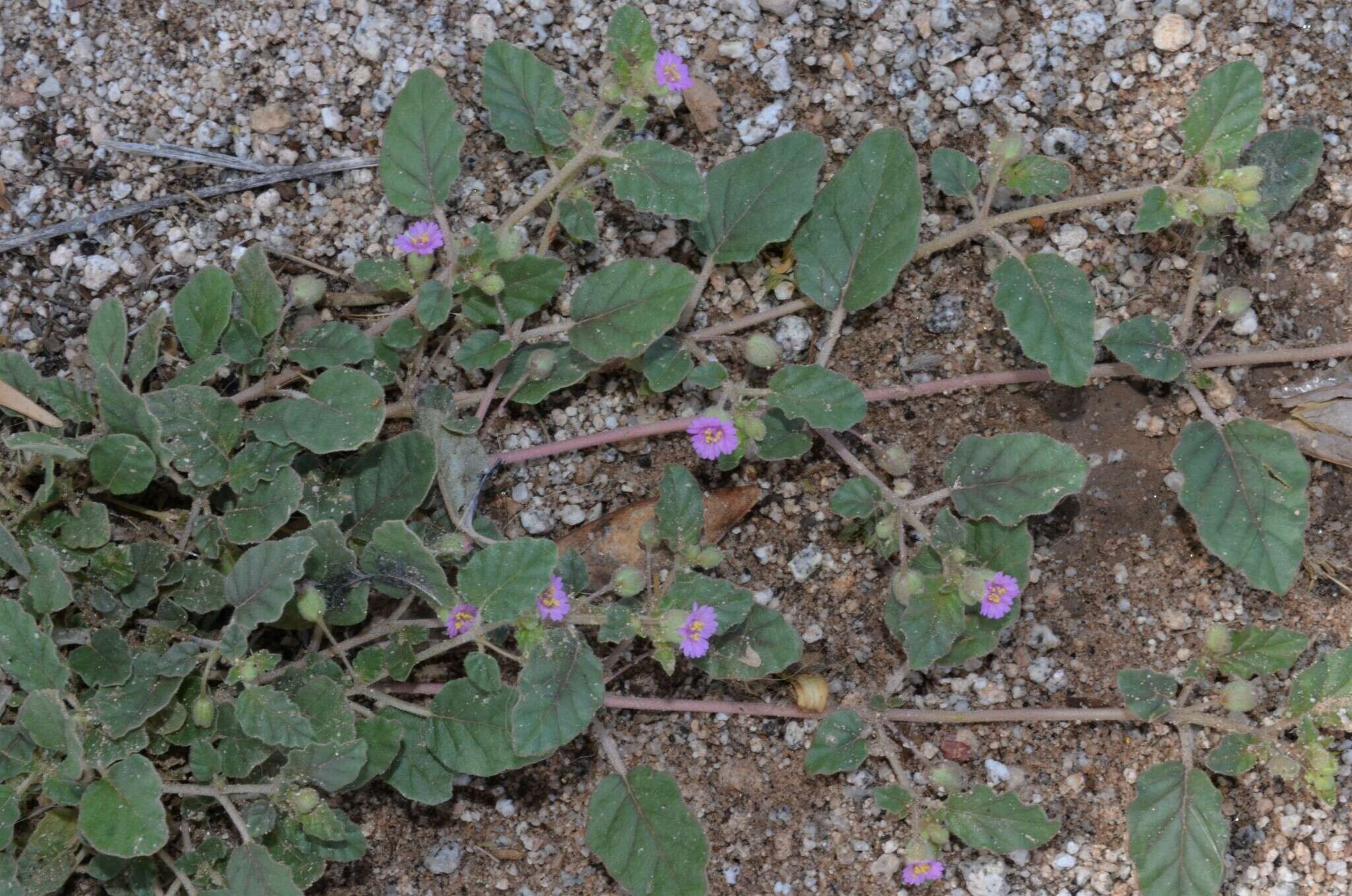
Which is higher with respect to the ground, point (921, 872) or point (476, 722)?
point (476, 722)

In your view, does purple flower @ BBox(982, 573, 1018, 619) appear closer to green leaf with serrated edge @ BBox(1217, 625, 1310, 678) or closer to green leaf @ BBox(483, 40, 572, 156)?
green leaf with serrated edge @ BBox(1217, 625, 1310, 678)

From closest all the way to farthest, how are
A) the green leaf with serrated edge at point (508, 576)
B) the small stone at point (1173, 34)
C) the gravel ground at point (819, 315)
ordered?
the green leaf with serrated edge at point (508, 576) → the gravel ground at point (819, 315) → the small stone at point (1173, 34)

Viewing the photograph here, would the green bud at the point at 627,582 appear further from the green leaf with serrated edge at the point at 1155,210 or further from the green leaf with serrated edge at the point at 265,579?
the green leaf with serrated edge at the point at 1155,210

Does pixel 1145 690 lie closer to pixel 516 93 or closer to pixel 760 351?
pixel 760 351

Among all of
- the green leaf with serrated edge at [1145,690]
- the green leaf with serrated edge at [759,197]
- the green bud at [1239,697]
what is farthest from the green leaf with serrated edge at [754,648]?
the green bud at [1239,697]

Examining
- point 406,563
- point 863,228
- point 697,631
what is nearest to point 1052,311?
point 863,228

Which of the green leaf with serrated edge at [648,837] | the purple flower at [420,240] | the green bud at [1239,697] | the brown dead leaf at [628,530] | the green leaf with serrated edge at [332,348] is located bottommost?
the green leaf with serrated edge at [648,837]

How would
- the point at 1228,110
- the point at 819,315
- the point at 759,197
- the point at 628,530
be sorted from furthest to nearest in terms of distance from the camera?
the point at 819,315 < the point at 628,530 < the point at 759,197 < the point at 1228,110
